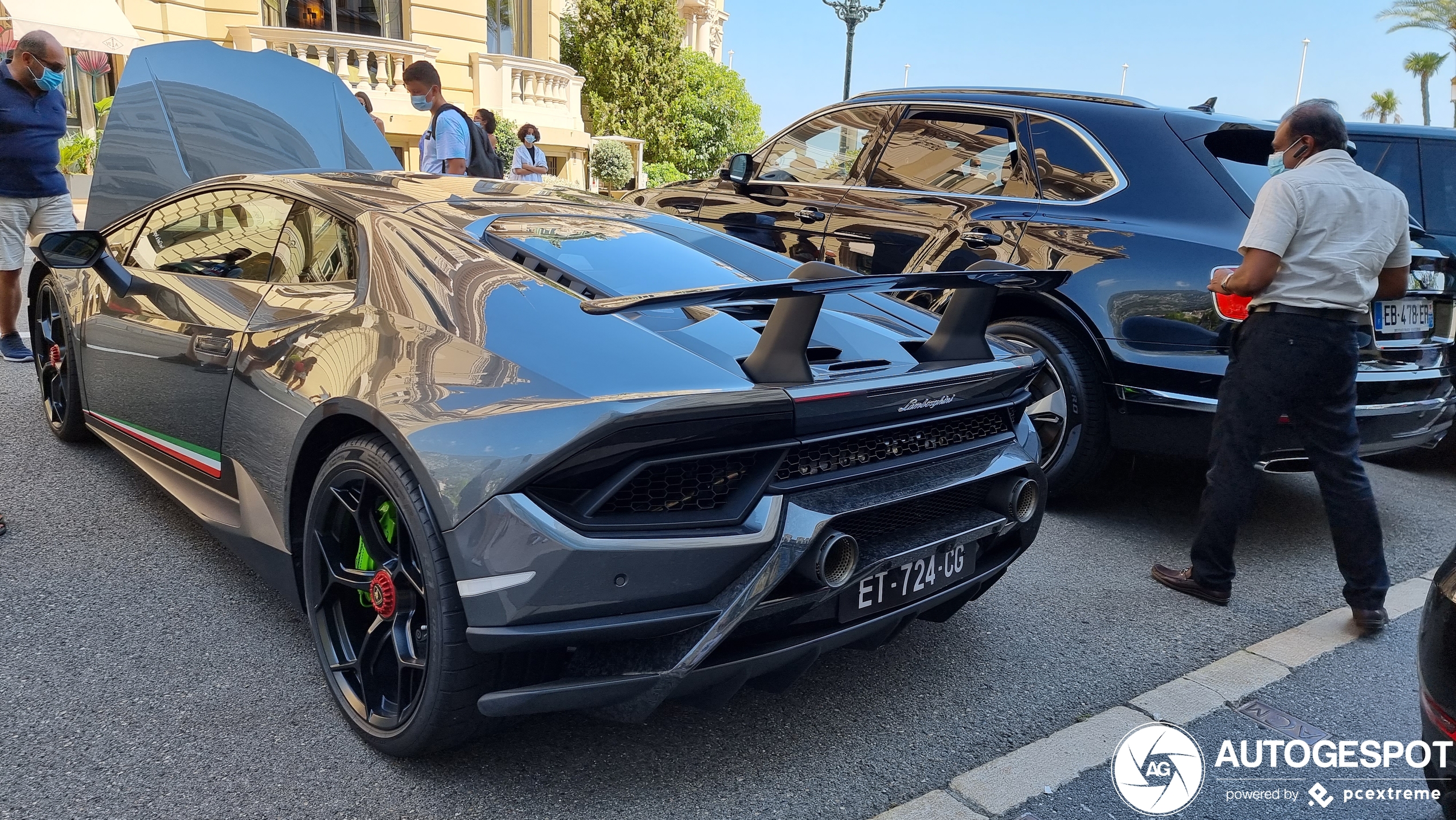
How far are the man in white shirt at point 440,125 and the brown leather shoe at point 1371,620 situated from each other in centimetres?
606

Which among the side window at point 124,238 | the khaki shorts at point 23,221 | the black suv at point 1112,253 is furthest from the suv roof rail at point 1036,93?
the khaki shorts at point 23,221

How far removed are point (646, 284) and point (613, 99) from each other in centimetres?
3166

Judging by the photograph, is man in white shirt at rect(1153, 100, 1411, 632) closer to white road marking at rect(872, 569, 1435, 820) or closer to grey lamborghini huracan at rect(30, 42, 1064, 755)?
white road marking at rect(872, 569, 1435, 820)

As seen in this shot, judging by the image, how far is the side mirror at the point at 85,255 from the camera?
350cm

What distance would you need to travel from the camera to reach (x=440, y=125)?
284 inches

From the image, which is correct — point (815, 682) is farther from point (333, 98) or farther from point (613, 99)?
point (613, 99)

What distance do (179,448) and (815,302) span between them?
88.2 inches

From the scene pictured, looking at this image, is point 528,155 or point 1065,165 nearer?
point 1065,165

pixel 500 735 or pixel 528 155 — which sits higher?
pixel 528 155

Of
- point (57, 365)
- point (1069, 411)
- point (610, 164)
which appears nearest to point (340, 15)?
point (610, 164)

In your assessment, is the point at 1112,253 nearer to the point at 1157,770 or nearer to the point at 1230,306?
the point at 1230,306

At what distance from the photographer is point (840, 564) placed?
2230 millimetres

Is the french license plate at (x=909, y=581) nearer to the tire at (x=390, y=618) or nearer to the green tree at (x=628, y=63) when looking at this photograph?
the tire at (x=390, y=618)

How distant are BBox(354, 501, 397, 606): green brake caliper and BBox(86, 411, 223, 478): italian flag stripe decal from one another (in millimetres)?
766
